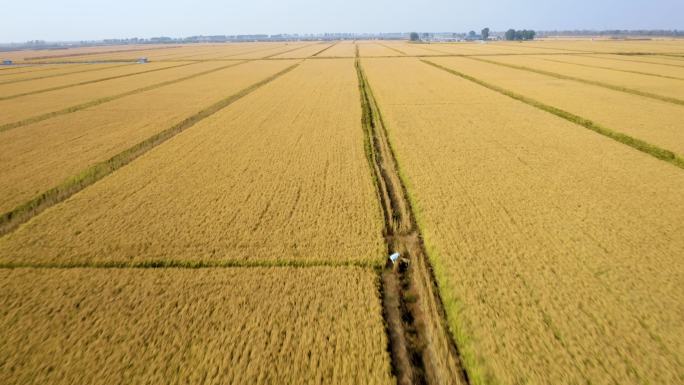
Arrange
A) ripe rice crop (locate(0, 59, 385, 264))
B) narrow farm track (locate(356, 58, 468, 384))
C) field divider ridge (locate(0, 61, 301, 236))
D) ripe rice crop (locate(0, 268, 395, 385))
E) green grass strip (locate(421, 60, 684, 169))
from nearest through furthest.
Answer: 1. ripe rice crop (locate(0, 268, 395, 385))
2. narrow farm track (locate(356, 58, 468, 384))
3. ripe rice crop (locate(0, 59, 385, 264))
4. field divider ridge (locate(0, 61, 301, 236))
5. green grass strip (locate(421, 60, 684, 169))

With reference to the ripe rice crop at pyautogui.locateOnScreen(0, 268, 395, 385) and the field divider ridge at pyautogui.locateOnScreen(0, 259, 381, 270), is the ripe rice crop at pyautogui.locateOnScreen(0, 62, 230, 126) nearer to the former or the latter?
the field divider ridge at pyautogui.locateOnScreen(0, 259, 381, 270)

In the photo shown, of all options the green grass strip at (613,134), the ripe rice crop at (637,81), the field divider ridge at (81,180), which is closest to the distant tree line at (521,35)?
the ripe rice crop at (637,81)

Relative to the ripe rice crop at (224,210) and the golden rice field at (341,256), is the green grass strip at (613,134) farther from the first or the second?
the ripe rice crop at (224,210)

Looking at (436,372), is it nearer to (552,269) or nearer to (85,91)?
(552,269)

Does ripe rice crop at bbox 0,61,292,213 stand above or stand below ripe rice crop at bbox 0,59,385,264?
above

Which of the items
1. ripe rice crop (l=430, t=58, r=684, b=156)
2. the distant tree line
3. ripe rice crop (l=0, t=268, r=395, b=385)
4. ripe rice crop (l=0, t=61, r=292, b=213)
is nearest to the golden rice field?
ripe rice crop (l=0, t=268, r=395, b=385)

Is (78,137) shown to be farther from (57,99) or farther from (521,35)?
(521,35)
